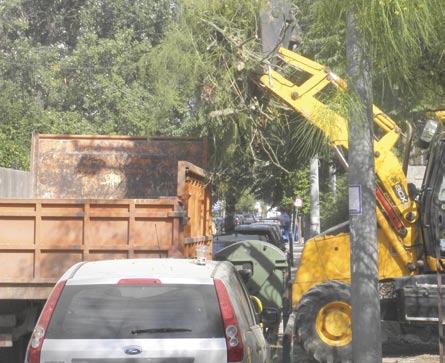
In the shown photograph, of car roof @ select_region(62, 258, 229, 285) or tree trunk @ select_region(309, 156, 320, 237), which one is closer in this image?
car roof @ select_region(62, 258, 229, 285)

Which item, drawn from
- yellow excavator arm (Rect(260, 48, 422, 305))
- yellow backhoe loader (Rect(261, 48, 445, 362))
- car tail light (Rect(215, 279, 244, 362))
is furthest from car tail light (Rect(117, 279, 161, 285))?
yellow excavator arm (Rect(260, 48, 422, 305))

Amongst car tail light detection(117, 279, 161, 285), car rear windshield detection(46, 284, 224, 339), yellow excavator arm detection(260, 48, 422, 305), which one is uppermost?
yellow excavator arm detection(260, 48, 422, 305)

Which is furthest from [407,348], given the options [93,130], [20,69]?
[20,69]

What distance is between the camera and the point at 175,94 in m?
10.6

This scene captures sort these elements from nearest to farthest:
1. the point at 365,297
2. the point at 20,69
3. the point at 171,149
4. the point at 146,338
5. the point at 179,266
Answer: the point at 146,338
the point at 179,266
the point at 365,297
the point at 171,149
the point at 20,69

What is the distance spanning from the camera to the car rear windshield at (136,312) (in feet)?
16.6

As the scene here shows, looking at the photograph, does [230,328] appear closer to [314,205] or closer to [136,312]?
[136,312]

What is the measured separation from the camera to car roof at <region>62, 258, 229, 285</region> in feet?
17.3

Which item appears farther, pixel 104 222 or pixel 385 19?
pixel 104 222

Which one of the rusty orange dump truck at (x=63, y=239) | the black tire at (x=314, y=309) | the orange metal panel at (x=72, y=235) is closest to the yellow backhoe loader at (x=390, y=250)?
the black tire at (x=314, y=309)

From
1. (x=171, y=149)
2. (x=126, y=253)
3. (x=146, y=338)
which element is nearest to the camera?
(x=146, y=338)

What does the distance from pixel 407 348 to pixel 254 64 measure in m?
4.93

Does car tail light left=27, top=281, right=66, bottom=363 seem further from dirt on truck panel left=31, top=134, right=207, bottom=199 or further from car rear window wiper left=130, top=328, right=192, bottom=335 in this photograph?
dirt on truck panel left=31, top=134, right=207, bottom=199

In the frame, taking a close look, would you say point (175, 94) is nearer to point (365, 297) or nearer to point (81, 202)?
point (81, 202)
